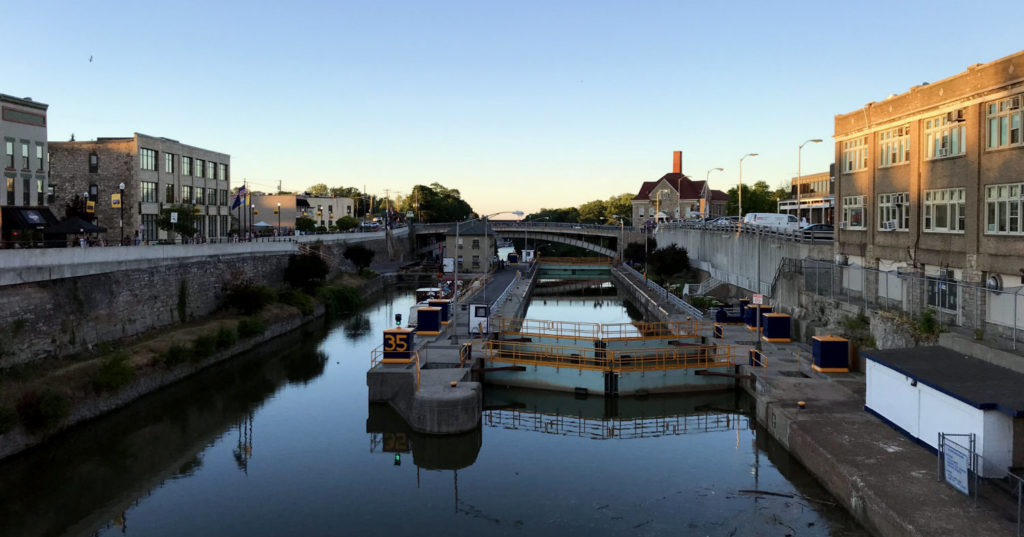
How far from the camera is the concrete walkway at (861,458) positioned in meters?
15.4

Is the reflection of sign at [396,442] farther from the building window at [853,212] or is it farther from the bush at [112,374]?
the building window at [853,212]

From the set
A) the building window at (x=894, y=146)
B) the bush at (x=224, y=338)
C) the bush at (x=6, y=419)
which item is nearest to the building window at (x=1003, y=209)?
the building window at (x=894, y=146)

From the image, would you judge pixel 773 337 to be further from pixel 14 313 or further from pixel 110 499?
pixel 14 313

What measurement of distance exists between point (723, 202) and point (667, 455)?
445 feet

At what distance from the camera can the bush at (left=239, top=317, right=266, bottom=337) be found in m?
42.4

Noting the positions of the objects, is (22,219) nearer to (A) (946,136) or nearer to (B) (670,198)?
(A) (946,136)

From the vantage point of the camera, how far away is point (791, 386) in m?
27.5

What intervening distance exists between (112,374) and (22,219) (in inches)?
669

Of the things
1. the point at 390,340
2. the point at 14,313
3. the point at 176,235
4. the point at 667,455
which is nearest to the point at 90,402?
the point at 14,313


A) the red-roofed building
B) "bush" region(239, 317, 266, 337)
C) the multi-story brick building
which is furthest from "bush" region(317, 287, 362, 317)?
the red-roofed building

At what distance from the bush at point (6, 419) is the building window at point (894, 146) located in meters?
36.2

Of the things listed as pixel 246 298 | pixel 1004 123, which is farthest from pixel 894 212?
pixel 246 298

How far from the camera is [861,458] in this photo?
19.3m

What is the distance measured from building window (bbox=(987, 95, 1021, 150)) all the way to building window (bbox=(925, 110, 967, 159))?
5.20 ft
